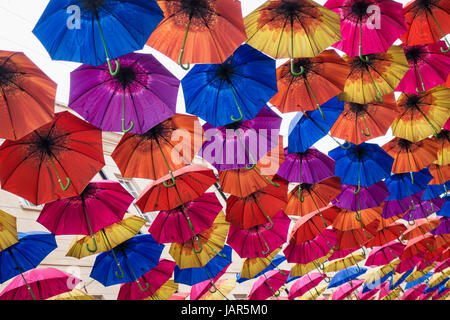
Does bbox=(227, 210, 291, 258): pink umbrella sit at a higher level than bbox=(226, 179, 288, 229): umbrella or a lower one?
lower

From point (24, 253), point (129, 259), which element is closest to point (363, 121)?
point (129, 259)

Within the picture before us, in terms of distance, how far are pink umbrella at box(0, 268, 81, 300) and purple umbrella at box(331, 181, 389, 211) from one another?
3970mm

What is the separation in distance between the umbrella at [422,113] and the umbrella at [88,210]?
354 centimetres

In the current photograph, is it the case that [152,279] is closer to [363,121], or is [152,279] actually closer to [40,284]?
[40,284]

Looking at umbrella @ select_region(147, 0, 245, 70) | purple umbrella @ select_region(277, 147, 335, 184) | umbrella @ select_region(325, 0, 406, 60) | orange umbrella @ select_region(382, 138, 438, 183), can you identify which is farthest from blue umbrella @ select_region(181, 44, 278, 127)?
orange umbrella @ select_region(382, 138, 438, 183)

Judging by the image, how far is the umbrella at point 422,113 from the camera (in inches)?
193

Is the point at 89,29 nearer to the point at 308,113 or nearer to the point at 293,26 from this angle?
the point at 293,26

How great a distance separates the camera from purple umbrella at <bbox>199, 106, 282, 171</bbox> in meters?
4.37

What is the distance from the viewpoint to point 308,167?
5250 millimetres

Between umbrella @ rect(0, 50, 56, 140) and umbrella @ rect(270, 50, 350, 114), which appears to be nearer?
umbrella @ rect(0, 50, 56, 140)

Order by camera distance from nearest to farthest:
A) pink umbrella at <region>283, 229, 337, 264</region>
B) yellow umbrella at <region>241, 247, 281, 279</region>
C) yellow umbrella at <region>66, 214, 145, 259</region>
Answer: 1. yellow umbrella at <region>66, 214, 145, 259</region>
2. pink umbrella at <region>283, 229, 337, 264</region>
3. yellow umbrella at <region>241, 247, 281, 279</region>

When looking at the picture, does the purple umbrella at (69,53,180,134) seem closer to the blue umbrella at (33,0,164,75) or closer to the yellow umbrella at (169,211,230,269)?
the blue umbrella at (33,0,164,75)

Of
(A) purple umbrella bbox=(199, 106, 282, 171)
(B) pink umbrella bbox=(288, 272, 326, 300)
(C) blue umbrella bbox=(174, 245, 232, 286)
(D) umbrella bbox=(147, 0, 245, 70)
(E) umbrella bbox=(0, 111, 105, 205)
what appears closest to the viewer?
(D) umbrella bbox=(147, 0, 245, 70)
